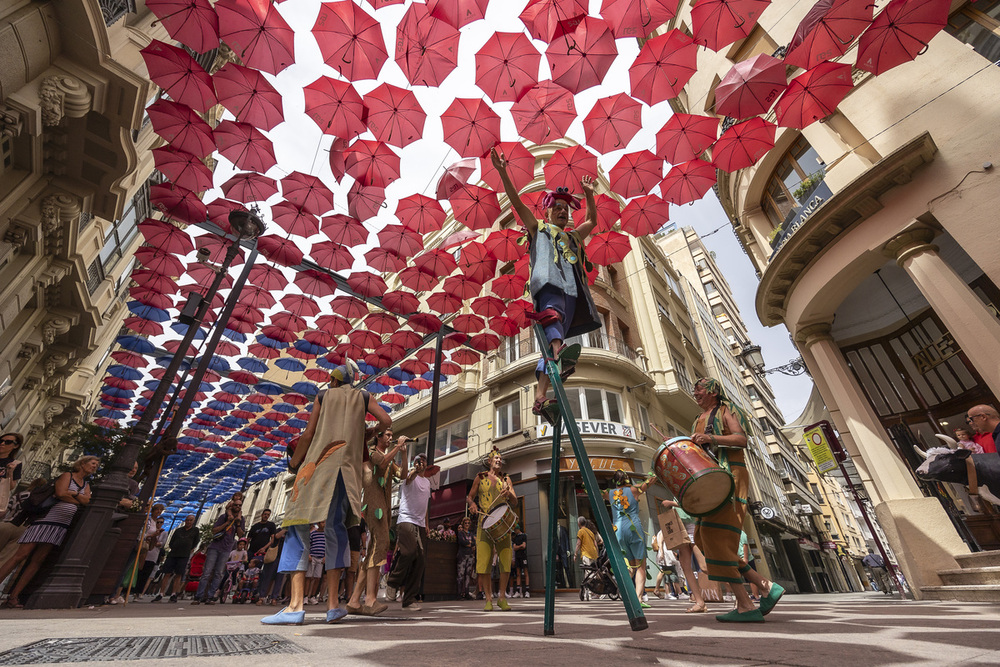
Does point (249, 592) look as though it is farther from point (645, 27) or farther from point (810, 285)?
point (810, 285)

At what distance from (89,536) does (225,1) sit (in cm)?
669

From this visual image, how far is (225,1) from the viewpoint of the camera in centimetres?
516

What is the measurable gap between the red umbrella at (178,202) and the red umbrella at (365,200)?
2963 mm

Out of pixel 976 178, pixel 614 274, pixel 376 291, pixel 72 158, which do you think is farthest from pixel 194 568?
pixel 614 274

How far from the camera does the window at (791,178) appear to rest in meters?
8.87

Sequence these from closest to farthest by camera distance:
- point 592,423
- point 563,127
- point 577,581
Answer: point 563,127 < point 577,581 < point 592,423

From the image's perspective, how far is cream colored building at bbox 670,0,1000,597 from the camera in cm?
605

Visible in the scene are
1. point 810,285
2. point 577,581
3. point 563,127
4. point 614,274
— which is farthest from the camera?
point 614,274

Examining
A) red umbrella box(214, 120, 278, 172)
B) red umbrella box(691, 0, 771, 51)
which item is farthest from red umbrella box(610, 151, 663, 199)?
red umbrella box(214, 120, 278, 172)

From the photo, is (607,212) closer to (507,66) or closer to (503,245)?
(503,245)

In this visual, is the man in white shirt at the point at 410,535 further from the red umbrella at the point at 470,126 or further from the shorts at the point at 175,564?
the shorts at the point at 175,564

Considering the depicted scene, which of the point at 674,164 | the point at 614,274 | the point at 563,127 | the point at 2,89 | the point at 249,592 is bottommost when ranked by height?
the point at 249,592

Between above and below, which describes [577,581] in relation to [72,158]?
below

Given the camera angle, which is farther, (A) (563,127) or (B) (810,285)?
(B) (810,285)
